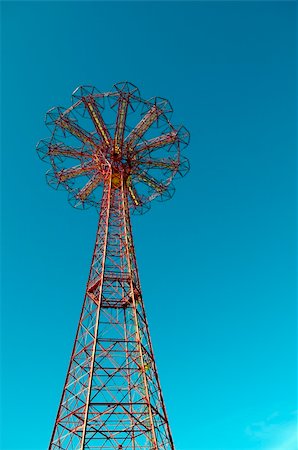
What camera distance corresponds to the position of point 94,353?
18.0m

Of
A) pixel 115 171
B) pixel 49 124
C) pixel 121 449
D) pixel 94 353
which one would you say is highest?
pixel 49 124

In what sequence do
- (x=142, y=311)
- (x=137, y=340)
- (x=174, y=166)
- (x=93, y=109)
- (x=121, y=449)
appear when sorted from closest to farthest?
(x=121, y=449)
(x=137, y=340)
(x=142, y=311)
(x=93, y=109)
(x=174, y=166)

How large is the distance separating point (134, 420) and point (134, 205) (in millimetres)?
14293

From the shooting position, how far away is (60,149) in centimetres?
2566

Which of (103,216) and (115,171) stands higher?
(115,171)

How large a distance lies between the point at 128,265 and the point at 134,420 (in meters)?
7.41

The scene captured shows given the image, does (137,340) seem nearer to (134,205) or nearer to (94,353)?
(94,353)

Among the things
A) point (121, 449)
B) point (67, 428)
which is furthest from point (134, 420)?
point (67, 428)

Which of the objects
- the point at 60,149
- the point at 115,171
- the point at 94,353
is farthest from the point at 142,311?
the point at 60,149

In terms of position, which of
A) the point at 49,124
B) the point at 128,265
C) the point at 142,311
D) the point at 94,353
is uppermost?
the point at 49,124

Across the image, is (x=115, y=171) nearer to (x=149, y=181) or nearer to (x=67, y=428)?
(x=149, y=181)

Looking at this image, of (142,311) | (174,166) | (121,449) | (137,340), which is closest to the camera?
(121,449)

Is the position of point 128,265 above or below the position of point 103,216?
below

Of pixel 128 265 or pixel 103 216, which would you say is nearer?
pixel 128 265
